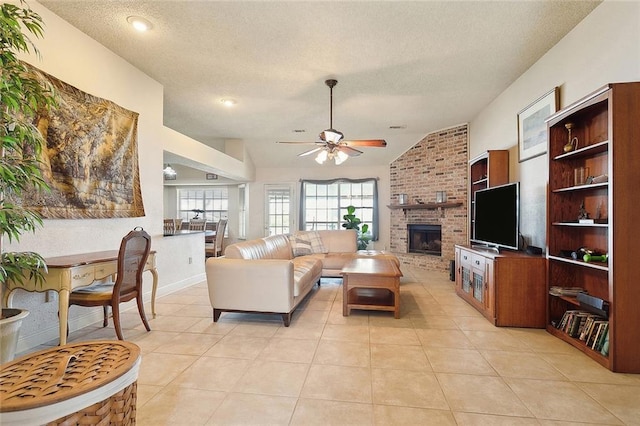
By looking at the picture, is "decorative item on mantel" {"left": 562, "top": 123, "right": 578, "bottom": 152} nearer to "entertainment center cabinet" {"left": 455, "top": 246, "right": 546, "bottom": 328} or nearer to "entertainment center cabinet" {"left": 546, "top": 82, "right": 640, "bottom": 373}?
"entertainment center cabinet" {"left": 546, "top": 82, "right": 640, "bottom": 373}

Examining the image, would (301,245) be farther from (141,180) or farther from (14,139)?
(14,139)

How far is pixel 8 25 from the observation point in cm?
157

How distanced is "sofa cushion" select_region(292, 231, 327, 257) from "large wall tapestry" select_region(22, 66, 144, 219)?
2.55m

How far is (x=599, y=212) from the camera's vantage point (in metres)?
2.50

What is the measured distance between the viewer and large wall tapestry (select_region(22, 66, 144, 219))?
2533 mm

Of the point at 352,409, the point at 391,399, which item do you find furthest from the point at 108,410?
the point at 391,399

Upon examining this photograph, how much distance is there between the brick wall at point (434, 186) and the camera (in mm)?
5629

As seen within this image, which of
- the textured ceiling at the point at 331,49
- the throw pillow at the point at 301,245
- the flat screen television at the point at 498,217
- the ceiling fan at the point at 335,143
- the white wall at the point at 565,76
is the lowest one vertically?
the throw pillow at the point at 301,245

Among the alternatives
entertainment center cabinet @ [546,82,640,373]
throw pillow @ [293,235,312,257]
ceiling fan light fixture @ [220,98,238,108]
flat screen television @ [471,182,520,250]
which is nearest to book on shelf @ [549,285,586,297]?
entertainment center cabinet @ [546,82,640,373]

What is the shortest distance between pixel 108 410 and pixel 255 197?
7225mm

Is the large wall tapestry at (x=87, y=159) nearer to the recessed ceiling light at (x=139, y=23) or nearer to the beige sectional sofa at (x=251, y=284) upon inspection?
the recessed ceiling light at (x=139, y=23)

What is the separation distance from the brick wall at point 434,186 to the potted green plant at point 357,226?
63 centimetres

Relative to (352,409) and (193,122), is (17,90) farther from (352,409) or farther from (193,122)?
(193,122)

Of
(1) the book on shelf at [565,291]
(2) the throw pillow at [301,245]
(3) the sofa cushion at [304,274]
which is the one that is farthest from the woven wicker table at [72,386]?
(2) the throw pillow at [301,245]
